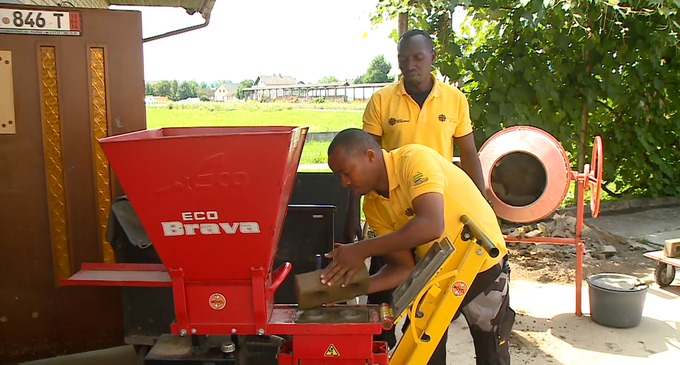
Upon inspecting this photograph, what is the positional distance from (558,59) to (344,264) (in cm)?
527

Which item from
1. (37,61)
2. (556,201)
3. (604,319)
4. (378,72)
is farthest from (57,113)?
(378,72)

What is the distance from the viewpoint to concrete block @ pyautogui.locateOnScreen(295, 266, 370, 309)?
7.36 ft

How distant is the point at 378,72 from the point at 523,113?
5189 centimetres

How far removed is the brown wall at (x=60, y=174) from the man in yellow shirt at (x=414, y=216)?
165 centimetres

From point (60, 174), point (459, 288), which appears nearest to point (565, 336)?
point (459, 288)

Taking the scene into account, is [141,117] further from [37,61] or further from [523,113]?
[523,113]

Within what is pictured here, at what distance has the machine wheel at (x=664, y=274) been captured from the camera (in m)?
5.08

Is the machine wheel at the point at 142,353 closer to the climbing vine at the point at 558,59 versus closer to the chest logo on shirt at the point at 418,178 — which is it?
the chest logo on shirt at the point at 418,178

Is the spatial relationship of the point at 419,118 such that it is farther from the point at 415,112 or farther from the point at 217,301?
the point at 217,301

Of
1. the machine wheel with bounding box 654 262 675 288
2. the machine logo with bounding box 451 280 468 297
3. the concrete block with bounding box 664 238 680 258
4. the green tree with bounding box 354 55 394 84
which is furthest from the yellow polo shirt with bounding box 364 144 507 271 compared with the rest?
the green tree with bounding box 354 55 394 84

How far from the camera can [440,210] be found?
212 cm

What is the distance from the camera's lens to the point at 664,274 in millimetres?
5137

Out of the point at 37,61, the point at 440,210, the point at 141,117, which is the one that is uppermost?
the point at 37,61

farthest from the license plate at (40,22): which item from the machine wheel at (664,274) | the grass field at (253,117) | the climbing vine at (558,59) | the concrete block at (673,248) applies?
the grass field at (253,117)
